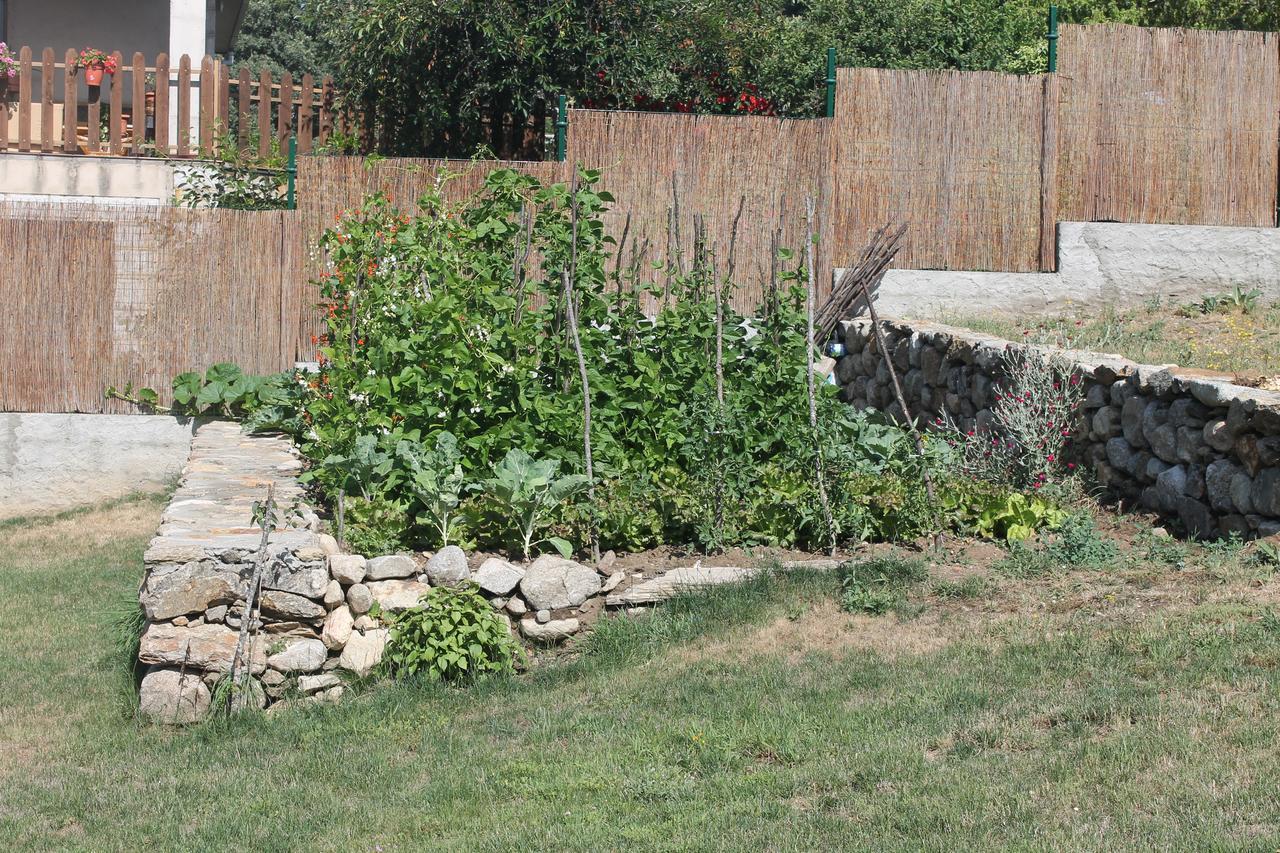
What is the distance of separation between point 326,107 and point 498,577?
8.98 m

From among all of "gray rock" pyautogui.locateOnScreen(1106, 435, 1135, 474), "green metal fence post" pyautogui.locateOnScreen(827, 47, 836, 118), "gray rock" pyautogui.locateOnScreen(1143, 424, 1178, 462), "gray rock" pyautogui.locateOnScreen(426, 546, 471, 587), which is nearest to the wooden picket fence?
"green metal fence post" pyautogui.locateOnScreen(827, 47, 836, 118)

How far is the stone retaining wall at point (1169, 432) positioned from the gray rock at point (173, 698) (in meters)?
5.02

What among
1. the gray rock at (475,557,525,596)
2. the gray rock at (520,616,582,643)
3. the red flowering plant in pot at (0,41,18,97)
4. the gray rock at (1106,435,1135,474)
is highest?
the red flowering plant in pot at (0,41,18,97)

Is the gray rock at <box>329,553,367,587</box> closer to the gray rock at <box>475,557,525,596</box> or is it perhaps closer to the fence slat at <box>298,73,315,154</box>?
the gray rock at <box>475,557,525,596</box>

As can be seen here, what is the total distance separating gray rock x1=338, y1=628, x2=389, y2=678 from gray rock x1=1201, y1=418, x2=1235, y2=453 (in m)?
4.25

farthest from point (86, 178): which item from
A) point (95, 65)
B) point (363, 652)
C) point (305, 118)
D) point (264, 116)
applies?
point (363, 652)

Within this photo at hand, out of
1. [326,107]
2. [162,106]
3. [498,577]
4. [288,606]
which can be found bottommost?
[288,606]

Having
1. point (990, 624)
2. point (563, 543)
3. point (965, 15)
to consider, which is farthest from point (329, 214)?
point (965, 15)

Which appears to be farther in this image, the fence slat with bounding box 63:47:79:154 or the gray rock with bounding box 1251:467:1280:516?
the fence slat with bounding box 63:47:79:154

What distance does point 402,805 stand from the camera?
5.00 meters

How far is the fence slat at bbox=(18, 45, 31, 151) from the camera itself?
1375cm

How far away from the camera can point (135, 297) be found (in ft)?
36.3

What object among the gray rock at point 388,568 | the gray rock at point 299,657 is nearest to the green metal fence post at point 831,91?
the gray rock at point 388,568

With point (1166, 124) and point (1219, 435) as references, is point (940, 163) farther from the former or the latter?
point (1219, 435)
